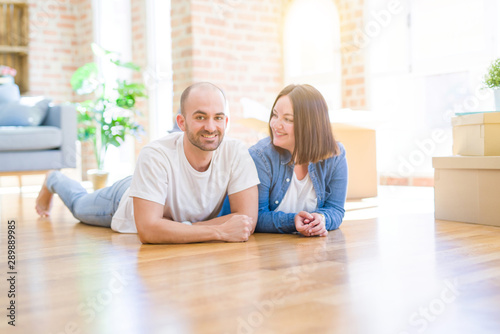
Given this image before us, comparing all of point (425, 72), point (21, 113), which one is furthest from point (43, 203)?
point (425, 72)

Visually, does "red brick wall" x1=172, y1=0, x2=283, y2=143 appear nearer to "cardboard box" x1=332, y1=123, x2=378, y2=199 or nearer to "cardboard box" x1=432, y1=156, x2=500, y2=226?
"cardboard box" x1=332, y1=123, x2=378, y2=199

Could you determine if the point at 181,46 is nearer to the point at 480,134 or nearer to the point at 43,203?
the point at 43,203

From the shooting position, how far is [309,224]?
2.38 m

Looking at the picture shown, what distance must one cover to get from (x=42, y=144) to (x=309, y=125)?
13.0ft

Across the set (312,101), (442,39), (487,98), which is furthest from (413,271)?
(442,39)

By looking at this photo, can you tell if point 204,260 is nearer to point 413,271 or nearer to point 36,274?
point 36,274

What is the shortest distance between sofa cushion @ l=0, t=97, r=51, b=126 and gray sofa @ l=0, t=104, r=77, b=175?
0.12 meters

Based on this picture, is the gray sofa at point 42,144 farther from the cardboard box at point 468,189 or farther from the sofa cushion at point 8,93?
the cardboard box at point 468,189

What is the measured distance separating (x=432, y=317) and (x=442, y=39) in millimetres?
Result: 3979

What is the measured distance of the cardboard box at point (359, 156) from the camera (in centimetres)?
409

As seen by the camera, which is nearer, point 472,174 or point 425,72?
point 472,174

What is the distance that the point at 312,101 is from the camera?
239 centimetres

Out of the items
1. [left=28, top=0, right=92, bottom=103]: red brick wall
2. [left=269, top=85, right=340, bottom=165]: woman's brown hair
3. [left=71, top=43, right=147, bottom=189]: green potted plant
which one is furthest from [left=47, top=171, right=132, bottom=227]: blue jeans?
[left=28, top=0, right=92, bottom=103]: red brick wall

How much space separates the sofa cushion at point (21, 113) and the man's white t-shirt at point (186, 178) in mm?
3998
